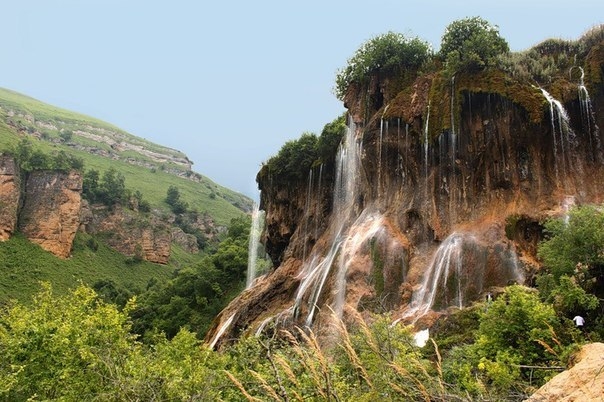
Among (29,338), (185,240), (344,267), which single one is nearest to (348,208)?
(344,267)

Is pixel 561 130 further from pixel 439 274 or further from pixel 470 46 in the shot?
pixel 439 274

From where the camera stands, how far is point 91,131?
7510 inches

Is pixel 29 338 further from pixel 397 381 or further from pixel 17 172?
pixel 17 172

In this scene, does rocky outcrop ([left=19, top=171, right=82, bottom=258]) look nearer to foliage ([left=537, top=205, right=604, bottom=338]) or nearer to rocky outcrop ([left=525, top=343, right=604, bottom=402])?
foliage ([left=537, top=205, right=604, bottom=338])

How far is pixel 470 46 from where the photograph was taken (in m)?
28.5

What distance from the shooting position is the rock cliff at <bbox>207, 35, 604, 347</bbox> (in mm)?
23781

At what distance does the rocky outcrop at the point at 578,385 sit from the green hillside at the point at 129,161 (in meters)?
131

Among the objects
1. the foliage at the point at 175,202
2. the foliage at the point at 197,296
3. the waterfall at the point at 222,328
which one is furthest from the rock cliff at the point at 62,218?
the waterfall at the point at 222,328

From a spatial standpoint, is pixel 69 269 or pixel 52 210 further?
pixel 52 210

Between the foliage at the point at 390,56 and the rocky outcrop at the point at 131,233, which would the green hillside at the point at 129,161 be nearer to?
the rocky outcrop at the point at 131,233

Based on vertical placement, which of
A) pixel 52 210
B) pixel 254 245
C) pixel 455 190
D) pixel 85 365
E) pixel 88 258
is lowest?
pixel 88 258

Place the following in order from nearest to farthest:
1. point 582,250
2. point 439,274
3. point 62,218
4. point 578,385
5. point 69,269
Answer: point 578,385
point 582,250
point 439,274
point 69,269
point 62,218

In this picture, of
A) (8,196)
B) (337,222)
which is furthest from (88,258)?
(337,222)

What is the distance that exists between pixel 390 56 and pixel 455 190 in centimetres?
1083
